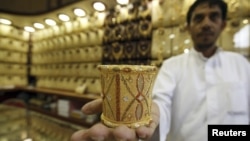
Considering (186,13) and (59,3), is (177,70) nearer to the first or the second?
(186,13)

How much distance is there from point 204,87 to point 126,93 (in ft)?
1.13

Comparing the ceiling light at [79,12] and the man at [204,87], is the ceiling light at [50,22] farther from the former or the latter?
the man at [204,87]

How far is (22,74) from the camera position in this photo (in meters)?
0.32

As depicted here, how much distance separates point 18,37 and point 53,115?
0.56 feet

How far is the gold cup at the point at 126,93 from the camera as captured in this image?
0.14m

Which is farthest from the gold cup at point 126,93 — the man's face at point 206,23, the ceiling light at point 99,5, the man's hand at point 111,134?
the man's face at point 206,23

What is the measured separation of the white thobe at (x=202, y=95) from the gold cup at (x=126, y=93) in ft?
0.81

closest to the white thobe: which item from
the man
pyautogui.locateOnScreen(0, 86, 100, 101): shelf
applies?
the man

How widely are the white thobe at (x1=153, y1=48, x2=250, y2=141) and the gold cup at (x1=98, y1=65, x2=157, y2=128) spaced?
0.25 m

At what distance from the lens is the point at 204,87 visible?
421mm

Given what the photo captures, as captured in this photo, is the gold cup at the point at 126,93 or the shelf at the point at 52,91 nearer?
the gold cup at the point at 126,93

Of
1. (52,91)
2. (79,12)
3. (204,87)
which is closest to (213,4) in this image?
(204,87)

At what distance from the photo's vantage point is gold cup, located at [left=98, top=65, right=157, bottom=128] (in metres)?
0.14

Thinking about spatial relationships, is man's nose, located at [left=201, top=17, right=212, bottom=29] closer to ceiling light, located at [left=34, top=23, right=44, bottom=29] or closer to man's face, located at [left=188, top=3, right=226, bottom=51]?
man's face, located at [left=188, top=3, right=226, bottom=51]
